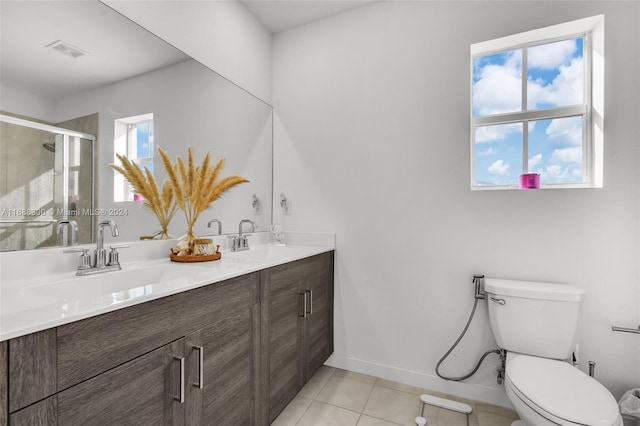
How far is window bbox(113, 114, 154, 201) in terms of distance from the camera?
129 cm

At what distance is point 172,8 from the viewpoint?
1513mm

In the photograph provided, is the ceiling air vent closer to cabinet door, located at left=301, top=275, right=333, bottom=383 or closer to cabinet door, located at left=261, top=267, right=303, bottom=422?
cabinet door, located at left=261, top=267, right=303, bottom=422

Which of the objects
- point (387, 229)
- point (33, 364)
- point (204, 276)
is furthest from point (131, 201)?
point (387, 229)

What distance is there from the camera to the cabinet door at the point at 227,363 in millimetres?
979

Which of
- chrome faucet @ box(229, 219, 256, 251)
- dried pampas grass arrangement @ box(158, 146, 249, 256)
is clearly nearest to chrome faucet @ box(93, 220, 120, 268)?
dried pampas grass arrangement @ box(158, 146, 249, 256)

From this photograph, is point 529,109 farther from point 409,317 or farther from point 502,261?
point 409,317

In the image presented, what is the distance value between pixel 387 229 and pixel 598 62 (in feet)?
4.64

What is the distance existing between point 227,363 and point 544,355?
1.50m

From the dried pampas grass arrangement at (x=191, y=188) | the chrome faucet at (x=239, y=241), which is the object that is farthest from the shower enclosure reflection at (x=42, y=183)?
the chrome faucet at (x=239, y=241)

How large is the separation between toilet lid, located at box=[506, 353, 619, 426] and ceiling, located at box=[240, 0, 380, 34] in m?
2.31

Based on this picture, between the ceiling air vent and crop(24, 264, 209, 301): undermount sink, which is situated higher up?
the ceiling air vent

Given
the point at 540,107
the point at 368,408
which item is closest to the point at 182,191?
the point at 368,408

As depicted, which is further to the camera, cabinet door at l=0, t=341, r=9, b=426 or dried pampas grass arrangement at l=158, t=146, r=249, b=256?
dried pampas grass arrangement at l=158, t=146, r=249, b=256

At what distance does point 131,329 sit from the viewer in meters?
0.78
